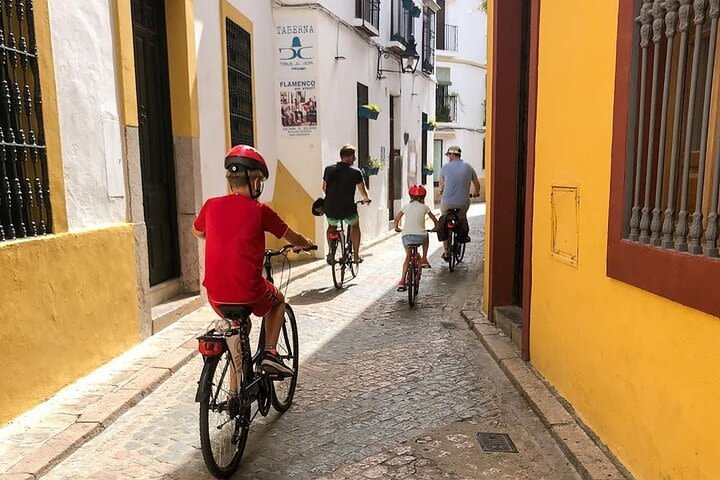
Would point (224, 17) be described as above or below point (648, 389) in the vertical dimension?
above

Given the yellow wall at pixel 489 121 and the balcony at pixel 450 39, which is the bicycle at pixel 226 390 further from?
the balcony at pixel 450 39

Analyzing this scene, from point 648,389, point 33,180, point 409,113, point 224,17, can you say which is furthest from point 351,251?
point 409,113

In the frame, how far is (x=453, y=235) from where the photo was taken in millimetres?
9289

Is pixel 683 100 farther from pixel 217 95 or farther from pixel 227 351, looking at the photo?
pixel 217 95

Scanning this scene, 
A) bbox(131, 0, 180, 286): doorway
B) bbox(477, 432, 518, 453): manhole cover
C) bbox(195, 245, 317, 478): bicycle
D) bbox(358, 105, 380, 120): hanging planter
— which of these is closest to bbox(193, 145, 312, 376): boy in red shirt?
bbox(195, 245, 317, 478): bicycle

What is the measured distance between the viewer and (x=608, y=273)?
3189 mm

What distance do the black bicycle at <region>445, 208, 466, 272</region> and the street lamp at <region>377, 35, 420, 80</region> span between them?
234 inches

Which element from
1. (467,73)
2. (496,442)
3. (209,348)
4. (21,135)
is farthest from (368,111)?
(467,73)

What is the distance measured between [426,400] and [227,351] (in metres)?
1.74

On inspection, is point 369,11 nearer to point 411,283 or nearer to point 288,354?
point 411,283

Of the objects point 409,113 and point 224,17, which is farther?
point 409,113

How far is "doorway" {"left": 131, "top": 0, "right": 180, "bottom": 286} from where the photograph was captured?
6117 millimetres

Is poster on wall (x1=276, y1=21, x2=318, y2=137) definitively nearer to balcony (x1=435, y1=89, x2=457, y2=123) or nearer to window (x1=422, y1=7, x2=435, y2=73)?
window (x1=422, y1=7, x2=435, y2=73)

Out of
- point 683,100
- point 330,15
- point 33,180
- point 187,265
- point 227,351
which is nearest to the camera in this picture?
point 683,100
